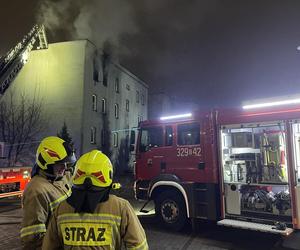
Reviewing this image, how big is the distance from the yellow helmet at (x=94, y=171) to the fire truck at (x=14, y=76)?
30.4ft

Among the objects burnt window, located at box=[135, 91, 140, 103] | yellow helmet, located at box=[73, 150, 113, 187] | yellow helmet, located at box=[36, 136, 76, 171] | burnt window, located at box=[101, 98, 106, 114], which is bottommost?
yellow helmet, located at box=[73, 150, 113, 187]

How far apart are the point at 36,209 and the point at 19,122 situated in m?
22.0

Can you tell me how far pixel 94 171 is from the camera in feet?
6.89

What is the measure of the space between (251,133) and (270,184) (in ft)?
3.80

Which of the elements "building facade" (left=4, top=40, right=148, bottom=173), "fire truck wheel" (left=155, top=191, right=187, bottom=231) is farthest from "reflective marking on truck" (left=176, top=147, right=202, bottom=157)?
"building facade" (left=4, top=40, right=148, bottom=173)

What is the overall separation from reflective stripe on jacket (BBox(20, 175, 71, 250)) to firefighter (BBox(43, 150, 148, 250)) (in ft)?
1.37

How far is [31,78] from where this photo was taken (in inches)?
923

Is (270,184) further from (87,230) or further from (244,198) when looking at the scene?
(87,230)

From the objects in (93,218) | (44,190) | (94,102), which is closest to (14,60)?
(94,102)

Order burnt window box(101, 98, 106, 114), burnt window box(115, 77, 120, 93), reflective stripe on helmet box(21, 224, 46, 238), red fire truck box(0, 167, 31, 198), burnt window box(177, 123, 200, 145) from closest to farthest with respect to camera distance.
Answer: reflective stripe on helmet box(21, 224, 46, 238), burnt window box(177, 123, 200, 145), red fire truck box(0, 167, 31, 198), burnt window box(101, 98, 106, 114), burnt window box(115, 77, 120, 93)

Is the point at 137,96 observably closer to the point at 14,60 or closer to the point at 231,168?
the point at 14,60

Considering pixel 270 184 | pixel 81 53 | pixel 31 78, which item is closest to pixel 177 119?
pixel 270 184

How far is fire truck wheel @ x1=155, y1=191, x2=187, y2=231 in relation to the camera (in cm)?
730

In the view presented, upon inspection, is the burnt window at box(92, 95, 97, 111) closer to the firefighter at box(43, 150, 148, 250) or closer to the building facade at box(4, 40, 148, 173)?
the building facade at box(4, 40, 148, 173)
